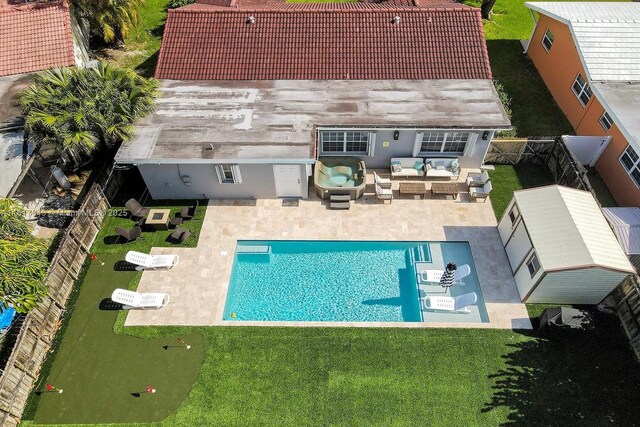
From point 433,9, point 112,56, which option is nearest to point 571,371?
point 433,9

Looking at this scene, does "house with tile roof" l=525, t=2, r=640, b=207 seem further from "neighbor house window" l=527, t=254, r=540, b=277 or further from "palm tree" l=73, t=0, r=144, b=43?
"palm tree" l=73, t=0, r=144, b=43

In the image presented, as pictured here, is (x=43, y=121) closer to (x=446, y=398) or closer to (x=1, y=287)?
(x=1, y=287)

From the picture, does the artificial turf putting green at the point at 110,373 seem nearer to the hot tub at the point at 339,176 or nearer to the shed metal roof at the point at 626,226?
the hot tub at the point at 339,176

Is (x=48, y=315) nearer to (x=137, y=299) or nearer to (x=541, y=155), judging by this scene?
(x=137, y=299)

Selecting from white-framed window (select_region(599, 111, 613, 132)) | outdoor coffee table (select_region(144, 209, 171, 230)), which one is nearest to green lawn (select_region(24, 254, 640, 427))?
outdoor coffee table (select_region(144, 209, 171, 230))

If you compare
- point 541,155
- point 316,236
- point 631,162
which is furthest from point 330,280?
point 631,162

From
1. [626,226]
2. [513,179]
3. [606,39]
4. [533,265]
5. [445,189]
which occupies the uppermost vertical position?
[606,39]
